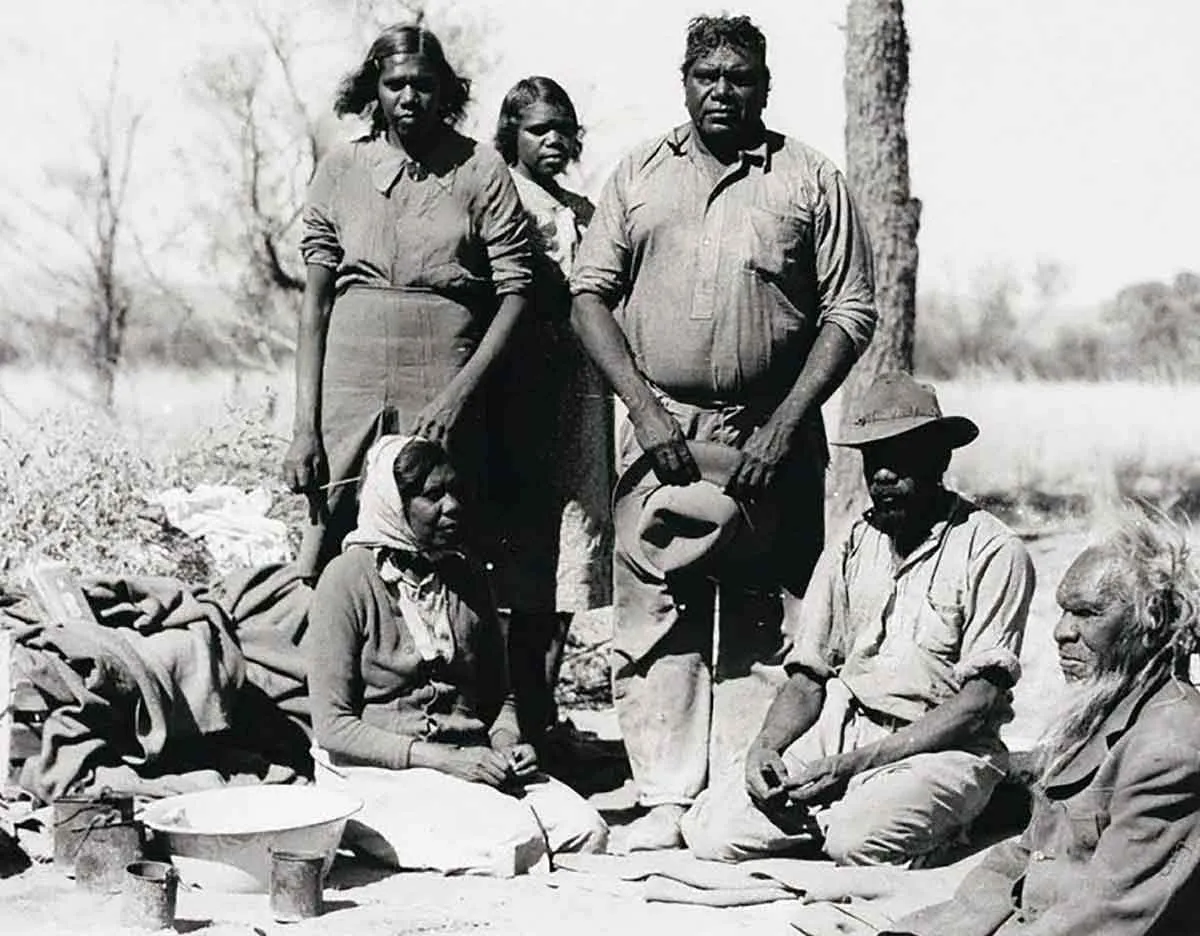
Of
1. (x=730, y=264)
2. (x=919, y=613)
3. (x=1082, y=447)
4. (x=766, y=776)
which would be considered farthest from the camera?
(x=1082, y=447)

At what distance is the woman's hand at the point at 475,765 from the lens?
586cm

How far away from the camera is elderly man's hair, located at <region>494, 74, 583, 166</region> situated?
6734mm

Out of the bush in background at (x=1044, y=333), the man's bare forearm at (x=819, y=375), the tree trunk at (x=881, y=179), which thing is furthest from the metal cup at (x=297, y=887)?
the bush in background at (x=1044, y=333)

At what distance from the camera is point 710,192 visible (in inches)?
248

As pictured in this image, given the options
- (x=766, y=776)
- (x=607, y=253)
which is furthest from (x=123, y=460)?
(x=766, y=776)

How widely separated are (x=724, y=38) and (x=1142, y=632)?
A: 8.33ft

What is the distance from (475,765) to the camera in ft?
19.3

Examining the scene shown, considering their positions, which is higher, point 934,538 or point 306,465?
point 306,465

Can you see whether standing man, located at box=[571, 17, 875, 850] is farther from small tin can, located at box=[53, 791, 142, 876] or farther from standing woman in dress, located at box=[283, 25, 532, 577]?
Answer: small tin can, located at box=[53, 791, 142, 876]

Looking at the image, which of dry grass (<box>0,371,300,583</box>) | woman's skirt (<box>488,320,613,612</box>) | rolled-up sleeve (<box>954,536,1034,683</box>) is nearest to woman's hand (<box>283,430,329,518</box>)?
woman's skirt (<box>488,320,613,612</box>)

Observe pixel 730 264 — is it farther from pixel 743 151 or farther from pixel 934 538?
pixel 934 538

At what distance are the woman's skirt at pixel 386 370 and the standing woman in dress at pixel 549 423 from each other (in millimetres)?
287

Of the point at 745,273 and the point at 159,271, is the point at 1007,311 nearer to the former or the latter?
the point at 159,271

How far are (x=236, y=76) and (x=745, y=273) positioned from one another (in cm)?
713
